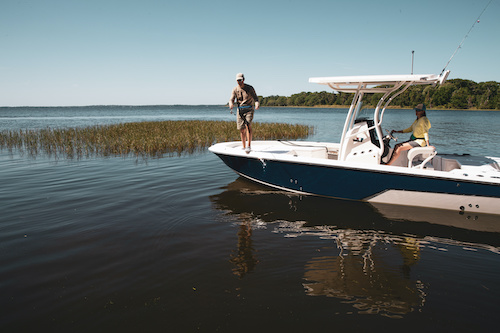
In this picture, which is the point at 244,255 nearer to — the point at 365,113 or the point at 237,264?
the point at 237,264

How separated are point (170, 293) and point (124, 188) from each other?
4.82 m

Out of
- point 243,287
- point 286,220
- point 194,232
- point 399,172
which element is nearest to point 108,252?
point 194,232

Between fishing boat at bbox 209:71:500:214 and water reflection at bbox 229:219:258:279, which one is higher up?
fishing boat at bbox 209:71:500:214

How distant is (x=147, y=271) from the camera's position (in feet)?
12.0

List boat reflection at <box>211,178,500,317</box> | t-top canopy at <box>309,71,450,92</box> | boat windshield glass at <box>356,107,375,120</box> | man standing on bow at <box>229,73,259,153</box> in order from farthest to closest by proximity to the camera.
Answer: man standing on bow at <box>229,73,259,153</box>, boat windshield glass at <box>356,107,375,120</box>, t-top canopy at <box>309,71,450,92</box>, boat reflection at <box>211,178,500,317</box>

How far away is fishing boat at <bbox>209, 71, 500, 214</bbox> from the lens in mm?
5164

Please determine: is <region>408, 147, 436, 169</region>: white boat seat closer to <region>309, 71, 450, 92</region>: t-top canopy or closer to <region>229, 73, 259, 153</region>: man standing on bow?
<region>309, 71, 450, 92</region>: t-top canopy

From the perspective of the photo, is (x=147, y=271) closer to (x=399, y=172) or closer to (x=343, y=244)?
(x=343, y=244)

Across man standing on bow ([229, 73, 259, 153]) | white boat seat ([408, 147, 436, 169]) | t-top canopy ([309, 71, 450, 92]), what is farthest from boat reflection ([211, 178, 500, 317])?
t-top canopy ([309, 71, 450, 92])

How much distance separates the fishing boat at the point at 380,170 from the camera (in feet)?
16.9

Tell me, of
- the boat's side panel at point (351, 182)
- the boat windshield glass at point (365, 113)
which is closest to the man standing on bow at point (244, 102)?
the boat's side panel at point (351, 182)

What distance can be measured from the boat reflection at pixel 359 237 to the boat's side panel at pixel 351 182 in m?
0.29

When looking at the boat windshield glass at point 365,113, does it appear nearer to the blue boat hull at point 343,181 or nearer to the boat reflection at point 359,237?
the blue boat hull at point 343,181

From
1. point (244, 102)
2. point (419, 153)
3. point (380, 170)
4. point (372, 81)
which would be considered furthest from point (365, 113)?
point (244, 102)
